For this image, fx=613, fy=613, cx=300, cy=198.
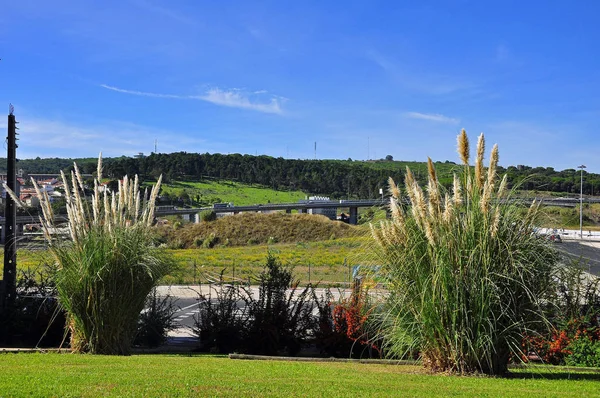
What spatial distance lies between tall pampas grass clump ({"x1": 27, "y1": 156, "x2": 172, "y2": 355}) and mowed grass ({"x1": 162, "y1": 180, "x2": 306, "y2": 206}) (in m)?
68.6

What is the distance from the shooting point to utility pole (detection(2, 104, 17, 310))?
1192cm

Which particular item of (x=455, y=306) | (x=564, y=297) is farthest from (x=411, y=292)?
(x=564, y=297)

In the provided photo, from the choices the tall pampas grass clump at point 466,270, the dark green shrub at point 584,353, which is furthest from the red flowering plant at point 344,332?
the dark green shrub at point 584,353

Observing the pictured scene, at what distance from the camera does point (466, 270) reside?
6.68 m

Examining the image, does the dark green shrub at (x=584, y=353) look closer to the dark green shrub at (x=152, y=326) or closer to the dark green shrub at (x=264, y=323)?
the dark green shrub at (x=264, y=323)

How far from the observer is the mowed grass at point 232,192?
8419cm

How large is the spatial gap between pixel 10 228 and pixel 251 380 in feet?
29.4

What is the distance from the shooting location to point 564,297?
936 centimetres

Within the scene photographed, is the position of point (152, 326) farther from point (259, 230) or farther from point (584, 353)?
point (259, 230)

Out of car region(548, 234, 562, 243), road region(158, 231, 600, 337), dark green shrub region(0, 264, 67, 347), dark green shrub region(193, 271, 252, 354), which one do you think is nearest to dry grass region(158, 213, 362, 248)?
road region(158, 231, 600, 337)

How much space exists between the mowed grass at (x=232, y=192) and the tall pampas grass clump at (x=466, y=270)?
7171cm

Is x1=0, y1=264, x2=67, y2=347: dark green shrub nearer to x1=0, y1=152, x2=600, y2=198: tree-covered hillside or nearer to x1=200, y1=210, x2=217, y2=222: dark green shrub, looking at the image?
x1=200, y1=210, x2=217, y2=222: dark green shrub

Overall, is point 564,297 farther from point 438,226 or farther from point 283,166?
point 283,166

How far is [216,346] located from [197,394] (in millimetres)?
5846
